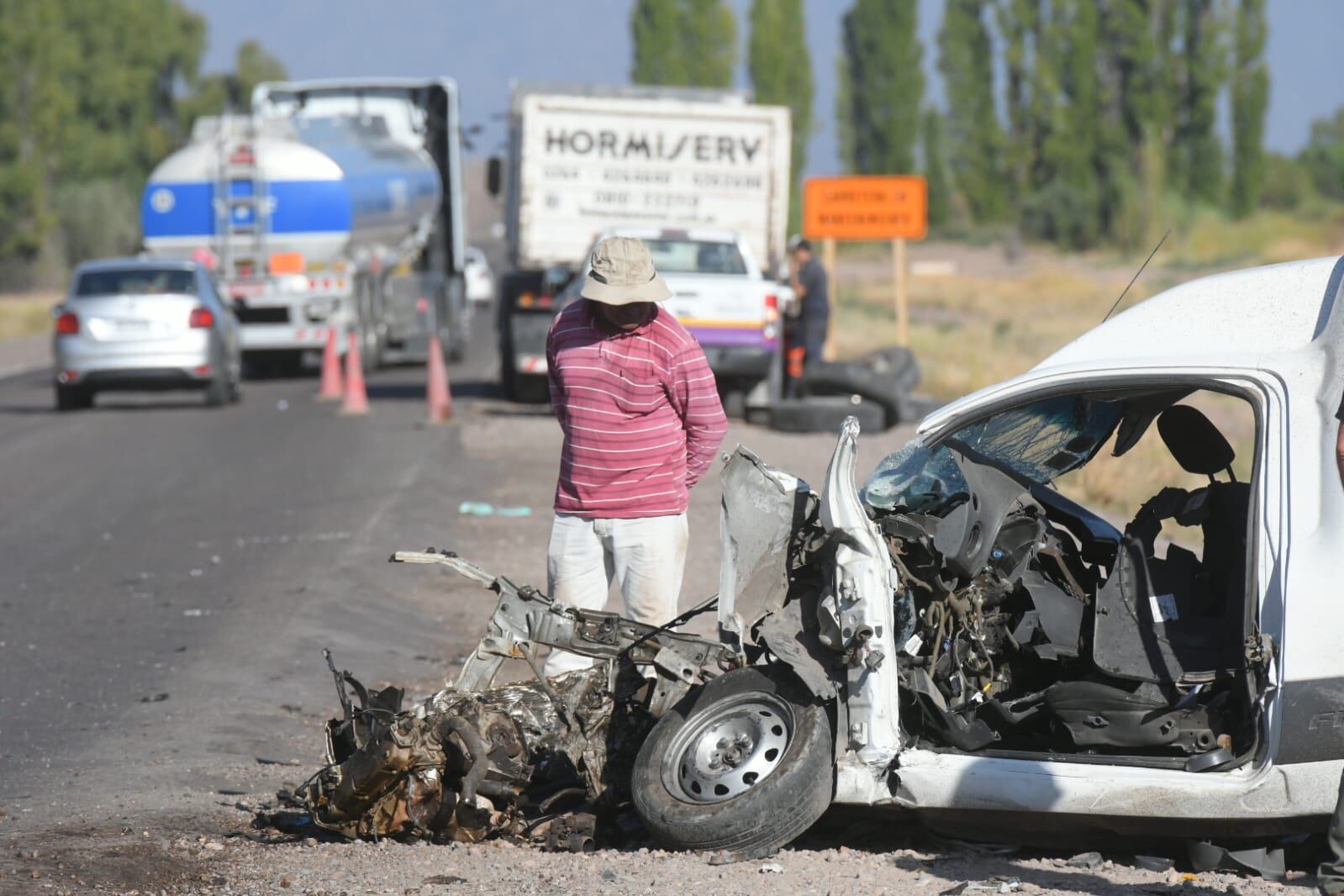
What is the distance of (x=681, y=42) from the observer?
77.2 meters

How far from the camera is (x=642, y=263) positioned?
6359 mm

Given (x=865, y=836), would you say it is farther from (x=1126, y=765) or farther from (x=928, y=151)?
(x=928, y=151)

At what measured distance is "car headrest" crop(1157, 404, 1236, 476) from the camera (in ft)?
20.5

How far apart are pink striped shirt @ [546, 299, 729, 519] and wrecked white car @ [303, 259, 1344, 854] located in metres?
0.62

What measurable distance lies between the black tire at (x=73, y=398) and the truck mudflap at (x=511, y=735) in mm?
17517

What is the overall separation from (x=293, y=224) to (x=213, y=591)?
15936 millimetres

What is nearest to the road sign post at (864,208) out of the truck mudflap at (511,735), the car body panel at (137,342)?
the car body panel at (137,342)

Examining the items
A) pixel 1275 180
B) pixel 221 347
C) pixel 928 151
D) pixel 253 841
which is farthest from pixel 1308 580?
pixel 1275 180

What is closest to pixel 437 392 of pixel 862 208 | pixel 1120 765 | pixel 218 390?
pixel 218 390

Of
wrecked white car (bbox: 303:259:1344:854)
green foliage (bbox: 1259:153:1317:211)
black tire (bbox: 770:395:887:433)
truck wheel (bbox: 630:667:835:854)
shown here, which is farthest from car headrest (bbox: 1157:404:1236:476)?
green foliage (bbox: 1259:153:1317:211)

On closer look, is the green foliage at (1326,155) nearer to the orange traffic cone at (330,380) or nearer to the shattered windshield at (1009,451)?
the orange traffic cone at (330,380)

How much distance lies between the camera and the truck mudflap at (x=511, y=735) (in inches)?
231

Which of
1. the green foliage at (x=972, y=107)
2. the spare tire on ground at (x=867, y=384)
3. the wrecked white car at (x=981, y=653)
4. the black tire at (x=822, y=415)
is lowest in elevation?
the black tire at (x=822, y=415)

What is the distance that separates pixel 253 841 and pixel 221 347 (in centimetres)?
1709
